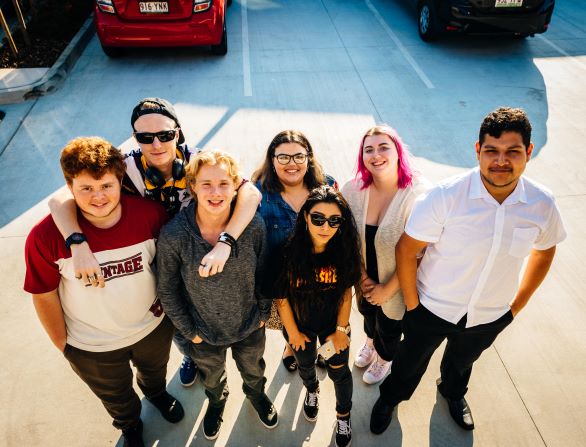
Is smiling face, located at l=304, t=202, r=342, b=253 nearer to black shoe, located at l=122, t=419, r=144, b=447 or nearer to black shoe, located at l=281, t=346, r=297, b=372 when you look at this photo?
black shoe, located at l=281, t=346, r=297, b=372

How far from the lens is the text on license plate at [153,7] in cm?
603

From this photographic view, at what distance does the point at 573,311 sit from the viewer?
133 inches

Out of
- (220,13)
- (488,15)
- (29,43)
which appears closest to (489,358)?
(488,15)

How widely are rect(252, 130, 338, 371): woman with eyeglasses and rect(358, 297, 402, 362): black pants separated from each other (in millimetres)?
721

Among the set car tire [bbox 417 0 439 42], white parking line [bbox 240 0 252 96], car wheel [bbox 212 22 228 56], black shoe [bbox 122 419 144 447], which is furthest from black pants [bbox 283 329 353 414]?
car tire [bbox 417 0 439 42]

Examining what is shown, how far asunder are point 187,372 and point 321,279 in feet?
4.66

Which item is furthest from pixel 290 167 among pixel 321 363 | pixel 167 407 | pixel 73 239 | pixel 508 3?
pixel 508 3

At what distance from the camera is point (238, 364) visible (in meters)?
2.58

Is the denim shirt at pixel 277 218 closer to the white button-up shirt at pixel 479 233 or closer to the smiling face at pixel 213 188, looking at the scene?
the smiling face at pixel 213 188

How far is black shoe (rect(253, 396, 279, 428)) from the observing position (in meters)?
2.72

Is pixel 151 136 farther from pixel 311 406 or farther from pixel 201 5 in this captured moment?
pixel 201 5

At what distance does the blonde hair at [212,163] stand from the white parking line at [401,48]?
5.09m

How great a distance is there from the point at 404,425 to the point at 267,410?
92 centimetres

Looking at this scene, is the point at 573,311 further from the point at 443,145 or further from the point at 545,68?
the point at 545,68
